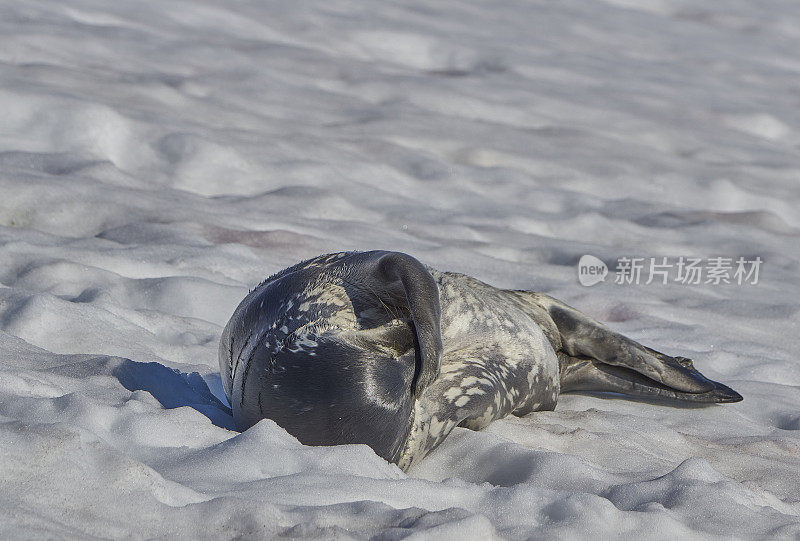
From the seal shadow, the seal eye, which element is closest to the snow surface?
the seal shadow

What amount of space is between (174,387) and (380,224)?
2.29m

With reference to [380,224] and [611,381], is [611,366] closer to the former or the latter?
[611,381]

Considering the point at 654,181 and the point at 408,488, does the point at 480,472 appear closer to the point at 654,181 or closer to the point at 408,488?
the point at 408,488

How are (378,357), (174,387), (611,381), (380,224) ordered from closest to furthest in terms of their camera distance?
(378,357) < (174,387) < (611,381) < (380,224)

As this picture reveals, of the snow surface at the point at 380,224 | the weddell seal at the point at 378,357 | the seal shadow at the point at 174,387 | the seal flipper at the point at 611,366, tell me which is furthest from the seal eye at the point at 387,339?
the seal flipper at the point at 611,366

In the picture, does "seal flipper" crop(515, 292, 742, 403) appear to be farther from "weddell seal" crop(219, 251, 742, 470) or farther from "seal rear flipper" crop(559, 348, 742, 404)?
"weddell seal" crop(219, 251, 742, 470)

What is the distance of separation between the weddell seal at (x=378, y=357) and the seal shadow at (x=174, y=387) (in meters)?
0.08

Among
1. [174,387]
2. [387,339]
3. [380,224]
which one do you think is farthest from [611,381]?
[380,224]

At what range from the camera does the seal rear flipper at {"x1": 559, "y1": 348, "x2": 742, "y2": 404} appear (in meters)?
3.08

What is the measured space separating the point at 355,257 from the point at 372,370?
0.41m

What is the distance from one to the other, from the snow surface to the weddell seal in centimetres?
6

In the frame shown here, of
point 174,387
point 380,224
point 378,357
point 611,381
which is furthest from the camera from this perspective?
point 380,224

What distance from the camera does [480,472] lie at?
2.18m

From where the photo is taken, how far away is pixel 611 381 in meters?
3.11
